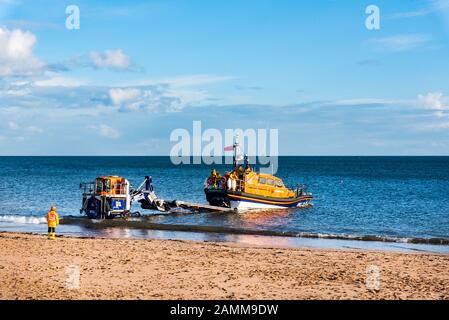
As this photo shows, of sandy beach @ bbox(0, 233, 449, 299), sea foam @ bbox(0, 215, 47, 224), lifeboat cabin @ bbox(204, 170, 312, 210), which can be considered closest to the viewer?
sandy beach @ bbox(0, 233, 449, 299)

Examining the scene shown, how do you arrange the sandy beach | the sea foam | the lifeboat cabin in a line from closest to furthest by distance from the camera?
the sandy beach < the sea foam < the lifeboat cabin

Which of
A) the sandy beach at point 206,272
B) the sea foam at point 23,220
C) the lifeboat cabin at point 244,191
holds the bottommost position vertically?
the sea foam at point 23,220

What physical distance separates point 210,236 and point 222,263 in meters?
10.3

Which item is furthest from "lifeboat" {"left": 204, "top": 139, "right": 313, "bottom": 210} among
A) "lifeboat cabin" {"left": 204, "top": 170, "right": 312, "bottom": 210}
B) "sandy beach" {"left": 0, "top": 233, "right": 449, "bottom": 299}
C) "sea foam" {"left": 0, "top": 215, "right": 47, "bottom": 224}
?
"sandy beach" {"left": 0, "top": 233, "right": 449, "bottom": 299}

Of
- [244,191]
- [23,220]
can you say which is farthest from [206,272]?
[244,191]

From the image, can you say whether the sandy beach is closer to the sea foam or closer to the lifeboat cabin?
the sea foam

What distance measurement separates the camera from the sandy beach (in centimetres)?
1538

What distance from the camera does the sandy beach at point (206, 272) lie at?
15.4 meters

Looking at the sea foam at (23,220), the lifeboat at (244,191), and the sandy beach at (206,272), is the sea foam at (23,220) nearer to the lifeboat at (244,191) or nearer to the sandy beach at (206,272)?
the sandy beach at (206,272)

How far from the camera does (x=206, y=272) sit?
18172 millimetres

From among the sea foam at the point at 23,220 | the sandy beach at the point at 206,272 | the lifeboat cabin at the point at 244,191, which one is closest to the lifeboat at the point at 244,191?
the lifeboat cabin at the point at 244,191

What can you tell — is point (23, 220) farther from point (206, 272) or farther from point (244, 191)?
point (206, 272)
